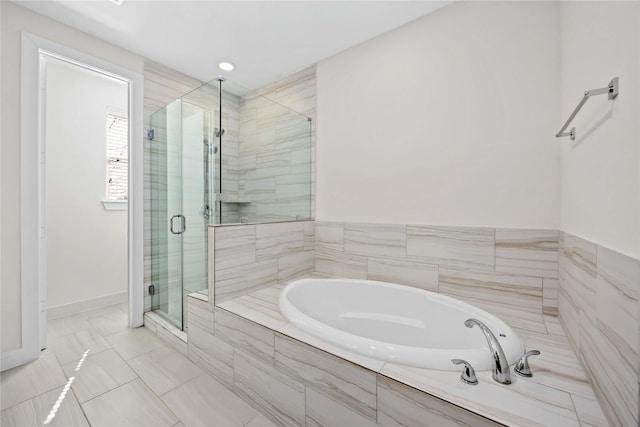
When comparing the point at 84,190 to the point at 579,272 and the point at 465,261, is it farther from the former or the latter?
the point at 579,272

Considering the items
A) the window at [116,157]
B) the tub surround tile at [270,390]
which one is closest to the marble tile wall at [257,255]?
the tub surround tile at [270,390]

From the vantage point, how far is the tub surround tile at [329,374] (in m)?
0.91

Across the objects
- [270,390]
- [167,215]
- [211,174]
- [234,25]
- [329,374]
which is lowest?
[270,390]

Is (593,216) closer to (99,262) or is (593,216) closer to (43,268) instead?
(43,268)

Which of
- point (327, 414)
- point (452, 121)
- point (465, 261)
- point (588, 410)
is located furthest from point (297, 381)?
point (452, 121)

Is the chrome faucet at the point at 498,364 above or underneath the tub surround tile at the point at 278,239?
underneath

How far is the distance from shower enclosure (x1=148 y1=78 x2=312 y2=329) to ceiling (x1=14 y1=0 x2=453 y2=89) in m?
0.41

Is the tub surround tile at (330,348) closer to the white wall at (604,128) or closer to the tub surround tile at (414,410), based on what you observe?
the tub surround tile at (414,410)

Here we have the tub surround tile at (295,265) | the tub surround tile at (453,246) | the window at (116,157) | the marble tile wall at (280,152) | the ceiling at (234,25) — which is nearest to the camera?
the tub surround tile at (453,246)

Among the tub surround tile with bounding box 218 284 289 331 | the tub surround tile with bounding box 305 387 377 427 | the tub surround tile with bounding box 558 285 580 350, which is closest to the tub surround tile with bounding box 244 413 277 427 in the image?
the tub surround tile with bounding box 305 387 377 427

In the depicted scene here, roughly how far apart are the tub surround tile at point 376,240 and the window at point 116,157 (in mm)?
2614

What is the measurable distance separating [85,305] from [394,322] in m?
3.02

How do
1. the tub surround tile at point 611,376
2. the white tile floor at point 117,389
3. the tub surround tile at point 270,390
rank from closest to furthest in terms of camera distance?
the tub surround tile at point 611,376
the tub surround tile at point 270,390
the white tile floor at point 117,389

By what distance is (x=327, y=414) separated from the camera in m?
1.01
